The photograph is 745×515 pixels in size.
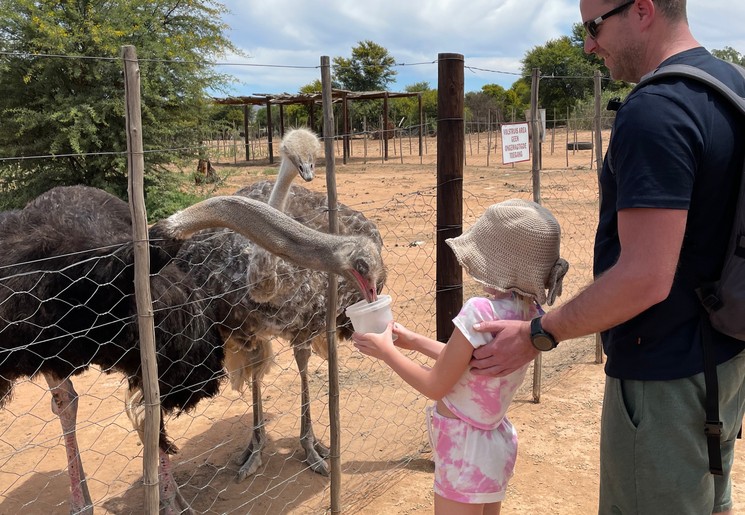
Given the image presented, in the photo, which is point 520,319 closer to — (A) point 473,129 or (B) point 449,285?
(B) point 449,285

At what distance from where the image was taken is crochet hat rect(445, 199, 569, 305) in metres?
2.01

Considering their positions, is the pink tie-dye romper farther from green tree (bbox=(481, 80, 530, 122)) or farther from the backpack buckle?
green tree (bbox=(481, 80, 530, 122))

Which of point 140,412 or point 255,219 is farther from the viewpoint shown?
point 140,412

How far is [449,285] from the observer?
383 centimetres

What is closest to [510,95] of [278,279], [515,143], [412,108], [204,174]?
[412,108]

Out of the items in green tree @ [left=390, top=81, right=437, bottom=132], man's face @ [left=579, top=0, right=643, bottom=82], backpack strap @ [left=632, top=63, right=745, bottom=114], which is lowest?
backpack strap @ [left=632, top=63, right=745, bottom=114]

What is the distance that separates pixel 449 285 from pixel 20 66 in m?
10.6

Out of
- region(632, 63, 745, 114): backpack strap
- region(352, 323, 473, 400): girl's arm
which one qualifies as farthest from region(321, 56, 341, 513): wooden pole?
region(632, 63, 745, 114): backpack strap

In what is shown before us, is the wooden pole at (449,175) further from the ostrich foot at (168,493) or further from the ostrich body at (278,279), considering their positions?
the ostrich foot at (168,493)

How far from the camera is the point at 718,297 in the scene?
1758 mm

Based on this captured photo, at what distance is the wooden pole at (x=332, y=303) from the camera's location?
3.01 meters

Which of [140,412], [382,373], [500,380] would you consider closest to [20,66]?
[382,373]

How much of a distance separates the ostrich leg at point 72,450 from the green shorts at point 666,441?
2.78 meters

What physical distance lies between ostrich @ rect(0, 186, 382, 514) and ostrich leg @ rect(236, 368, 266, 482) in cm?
78
